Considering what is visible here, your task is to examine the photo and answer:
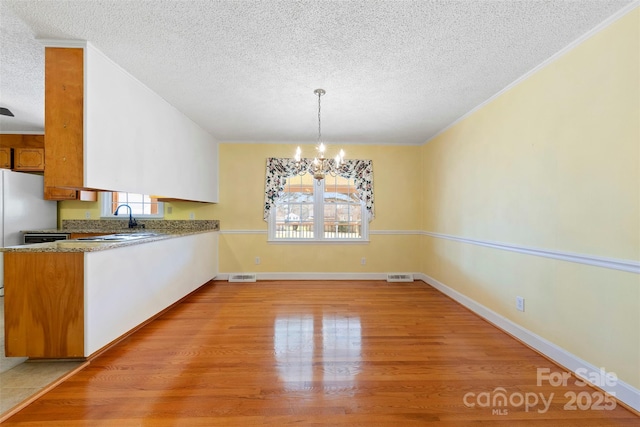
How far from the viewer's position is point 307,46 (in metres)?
2.02

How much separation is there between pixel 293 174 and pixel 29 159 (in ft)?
13.7

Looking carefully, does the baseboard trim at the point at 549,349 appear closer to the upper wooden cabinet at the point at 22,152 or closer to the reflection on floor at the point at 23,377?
the reflection on floor at the point at 23,377

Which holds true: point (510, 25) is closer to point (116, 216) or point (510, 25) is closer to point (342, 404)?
point (342, 404)

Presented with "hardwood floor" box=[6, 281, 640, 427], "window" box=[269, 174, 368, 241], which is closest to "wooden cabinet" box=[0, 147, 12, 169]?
"hardwood floor" box=[6, 281, 640, 427]

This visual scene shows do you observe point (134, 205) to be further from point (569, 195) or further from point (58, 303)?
point (569, 195)

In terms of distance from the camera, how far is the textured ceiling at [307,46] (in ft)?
5.51

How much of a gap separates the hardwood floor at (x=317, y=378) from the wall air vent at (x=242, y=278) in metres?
1.47

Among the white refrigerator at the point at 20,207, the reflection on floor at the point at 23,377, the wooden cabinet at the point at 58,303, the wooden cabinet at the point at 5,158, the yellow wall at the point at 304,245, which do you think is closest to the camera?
the reflection on floor at the point at 23,377

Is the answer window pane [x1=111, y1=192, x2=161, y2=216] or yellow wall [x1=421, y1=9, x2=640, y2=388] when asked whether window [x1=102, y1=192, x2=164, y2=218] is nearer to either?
window pane [x1=111, y1=192, x2=161, y2=216]

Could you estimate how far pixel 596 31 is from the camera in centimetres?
182

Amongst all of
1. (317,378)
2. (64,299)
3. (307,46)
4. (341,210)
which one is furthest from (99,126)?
(341,210)

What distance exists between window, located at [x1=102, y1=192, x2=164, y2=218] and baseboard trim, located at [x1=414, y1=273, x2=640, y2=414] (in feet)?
16.0

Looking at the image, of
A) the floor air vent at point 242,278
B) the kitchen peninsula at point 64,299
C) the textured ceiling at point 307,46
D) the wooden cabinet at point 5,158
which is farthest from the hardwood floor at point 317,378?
the wooden cabinet at point 5,158

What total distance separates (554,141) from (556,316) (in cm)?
142
